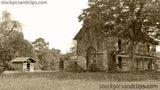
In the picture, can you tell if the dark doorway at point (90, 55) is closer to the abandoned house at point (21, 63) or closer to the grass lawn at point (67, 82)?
the grass lawn at point (67, 82)

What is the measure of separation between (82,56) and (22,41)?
819 inches

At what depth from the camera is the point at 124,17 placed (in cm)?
2459

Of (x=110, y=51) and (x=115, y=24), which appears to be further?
(x=110, y=51)

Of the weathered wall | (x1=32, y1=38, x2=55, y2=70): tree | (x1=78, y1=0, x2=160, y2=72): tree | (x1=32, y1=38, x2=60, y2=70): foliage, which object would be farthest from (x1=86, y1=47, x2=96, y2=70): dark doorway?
(x1=32, y1=38, x2=55, y2=70): tree

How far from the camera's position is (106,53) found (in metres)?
32.3

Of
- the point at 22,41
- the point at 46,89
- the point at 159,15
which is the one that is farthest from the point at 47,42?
the point at 46,89

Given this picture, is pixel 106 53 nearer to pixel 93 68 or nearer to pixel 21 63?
pixel 93 68

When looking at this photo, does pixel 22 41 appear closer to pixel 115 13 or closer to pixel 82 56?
pixel 82 56

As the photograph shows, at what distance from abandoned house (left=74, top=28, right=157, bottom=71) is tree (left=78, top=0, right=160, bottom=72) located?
12.4 feet

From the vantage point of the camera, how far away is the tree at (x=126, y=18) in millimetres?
23420

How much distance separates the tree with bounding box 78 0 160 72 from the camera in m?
23.4

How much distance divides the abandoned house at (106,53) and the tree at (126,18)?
3.77 metres

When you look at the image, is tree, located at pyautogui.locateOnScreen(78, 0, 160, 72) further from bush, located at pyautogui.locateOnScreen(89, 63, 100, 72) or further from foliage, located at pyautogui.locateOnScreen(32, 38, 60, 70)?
foliage, located at pyautogui.locateOnScreen(32, 38, 60, 70)

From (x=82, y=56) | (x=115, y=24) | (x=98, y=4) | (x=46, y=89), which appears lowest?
(x=46, y=89)
